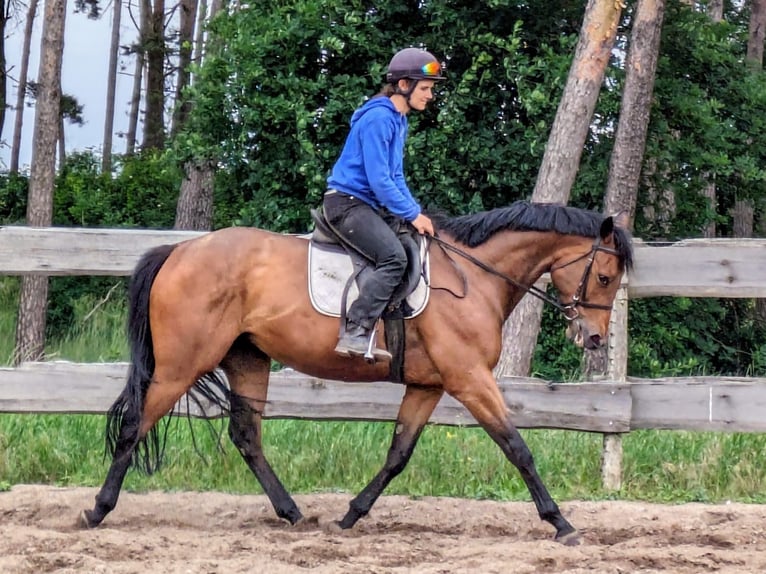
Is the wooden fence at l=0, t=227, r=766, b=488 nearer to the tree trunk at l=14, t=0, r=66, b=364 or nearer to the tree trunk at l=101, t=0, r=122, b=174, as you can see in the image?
the tree trunk at l=14, t=0, r=66, b=364

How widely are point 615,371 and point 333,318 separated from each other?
2378 millimetres

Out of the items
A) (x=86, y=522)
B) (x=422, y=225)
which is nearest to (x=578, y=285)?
(x=422, y=225)

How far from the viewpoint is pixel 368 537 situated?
5980 mm

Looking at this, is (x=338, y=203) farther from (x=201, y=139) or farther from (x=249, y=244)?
(x=201, y=139)

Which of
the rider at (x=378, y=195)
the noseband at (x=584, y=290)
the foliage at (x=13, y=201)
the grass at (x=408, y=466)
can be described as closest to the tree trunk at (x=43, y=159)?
the foliage at (x=13, y=201)

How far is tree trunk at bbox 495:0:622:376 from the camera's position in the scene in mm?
10539

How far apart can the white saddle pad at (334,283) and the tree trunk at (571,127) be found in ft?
14.6

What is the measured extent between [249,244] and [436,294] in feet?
3.88

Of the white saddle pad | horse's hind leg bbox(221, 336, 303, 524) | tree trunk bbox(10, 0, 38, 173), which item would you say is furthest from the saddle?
tree trunk bbox(10, 0, 38, 173)

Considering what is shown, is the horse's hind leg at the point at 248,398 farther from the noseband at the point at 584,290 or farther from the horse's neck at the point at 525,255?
the noseband at the point at 584,290

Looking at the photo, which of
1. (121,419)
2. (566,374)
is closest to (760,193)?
(566,374)

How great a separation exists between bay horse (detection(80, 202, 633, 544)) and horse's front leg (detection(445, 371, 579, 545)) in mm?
37

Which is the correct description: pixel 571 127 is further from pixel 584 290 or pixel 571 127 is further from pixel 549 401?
pixel 584 290

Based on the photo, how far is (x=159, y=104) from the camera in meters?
24.9
